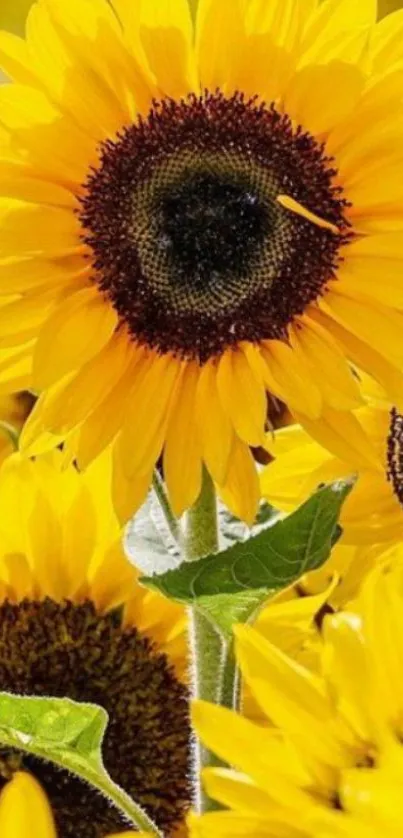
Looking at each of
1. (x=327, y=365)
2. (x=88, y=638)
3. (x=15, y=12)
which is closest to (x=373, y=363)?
(x=327, y=365)

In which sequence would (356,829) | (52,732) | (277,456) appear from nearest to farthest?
1. (356,829)
2. (52,732)
3. (277,456)

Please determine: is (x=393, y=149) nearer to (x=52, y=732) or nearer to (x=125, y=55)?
(x=125, y=55)

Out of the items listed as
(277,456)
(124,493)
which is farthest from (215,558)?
(277,456)

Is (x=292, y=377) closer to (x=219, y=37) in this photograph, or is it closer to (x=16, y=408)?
(x=219, y=37)

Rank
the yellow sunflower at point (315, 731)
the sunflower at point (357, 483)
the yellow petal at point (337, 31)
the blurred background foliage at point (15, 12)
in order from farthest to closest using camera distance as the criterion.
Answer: the blurred background foliage at point (15, 12), the sunflower at point (357, 483), the yellow petal at point (337, 31), the yellow sunflower at point (315, 731)

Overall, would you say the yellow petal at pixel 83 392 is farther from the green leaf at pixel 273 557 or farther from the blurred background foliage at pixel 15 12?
the blurred background foliage at pixel 15 12

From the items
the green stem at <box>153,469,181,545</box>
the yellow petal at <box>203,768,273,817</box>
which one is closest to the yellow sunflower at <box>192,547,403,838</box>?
the yellow petal at <box>203,768,273,817</box>

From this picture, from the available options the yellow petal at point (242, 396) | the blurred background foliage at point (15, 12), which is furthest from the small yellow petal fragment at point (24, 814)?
the blurred background foliage at point (15, 12)
